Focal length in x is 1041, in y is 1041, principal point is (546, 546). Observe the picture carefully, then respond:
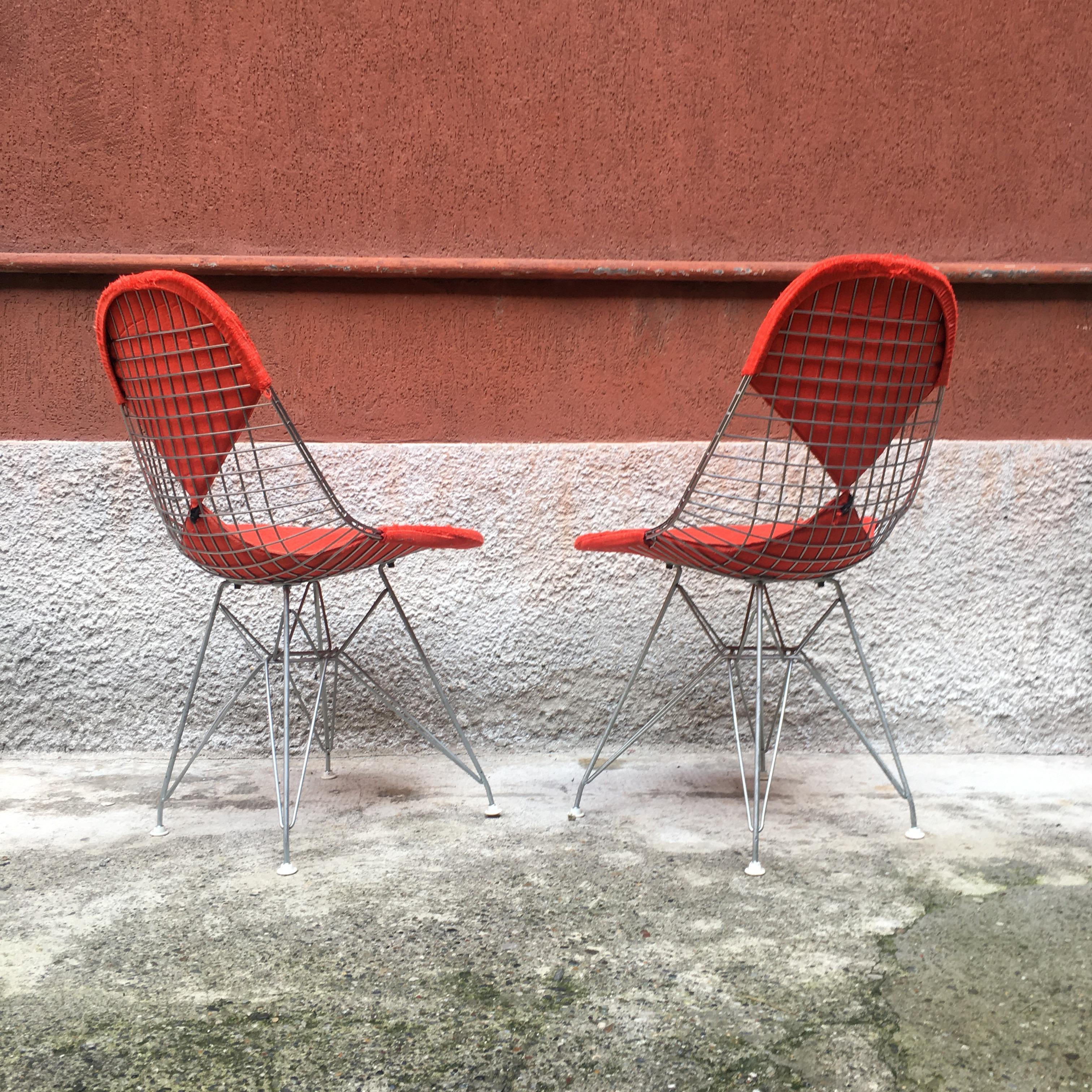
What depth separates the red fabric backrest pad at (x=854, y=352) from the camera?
194cm

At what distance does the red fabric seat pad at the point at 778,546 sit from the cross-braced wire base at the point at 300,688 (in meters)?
0.64

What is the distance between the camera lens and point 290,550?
2186 millimetres

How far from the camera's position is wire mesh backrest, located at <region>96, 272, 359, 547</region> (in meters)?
2.02

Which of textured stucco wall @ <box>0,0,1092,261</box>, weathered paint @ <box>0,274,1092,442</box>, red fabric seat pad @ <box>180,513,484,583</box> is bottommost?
red fabric seat pad @ <box>180,513,484,583</box>

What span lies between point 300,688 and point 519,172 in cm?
165

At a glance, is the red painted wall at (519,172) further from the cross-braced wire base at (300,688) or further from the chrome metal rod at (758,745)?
the chrome metal rod at (758,745)

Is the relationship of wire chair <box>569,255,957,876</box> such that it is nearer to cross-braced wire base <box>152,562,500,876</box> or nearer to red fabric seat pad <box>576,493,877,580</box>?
red fabric seat pad <box>576,493,877,580</box>

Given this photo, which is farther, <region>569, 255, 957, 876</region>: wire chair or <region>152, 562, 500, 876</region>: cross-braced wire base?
<region>152, 562, 500, 876</region>: cross-braced wire base

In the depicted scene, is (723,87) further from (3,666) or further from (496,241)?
(3,666)

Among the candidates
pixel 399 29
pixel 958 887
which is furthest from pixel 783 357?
pixel 399 29

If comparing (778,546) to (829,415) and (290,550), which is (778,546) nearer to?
(829,415)

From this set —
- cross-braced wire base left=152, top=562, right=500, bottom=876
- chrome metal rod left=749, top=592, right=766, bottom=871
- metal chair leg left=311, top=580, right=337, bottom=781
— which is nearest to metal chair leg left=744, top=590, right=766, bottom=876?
chrome metal rod left=749, top=592, right=766, bottom=871

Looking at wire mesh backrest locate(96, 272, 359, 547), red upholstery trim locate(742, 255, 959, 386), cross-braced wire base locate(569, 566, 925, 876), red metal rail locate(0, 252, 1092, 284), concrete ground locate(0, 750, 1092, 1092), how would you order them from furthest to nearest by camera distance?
1. red metal rail locate(0, 252, 1092, 284)
2. cross-braced wire base locate(569, 566, 925, 876)
3. wire mesh backrest locate(96, 272, 359, 547)
4. red upholstery trim locate(742, 255, 959, 386)
5. concrete ground locate(0, 750, 1092, 1092)

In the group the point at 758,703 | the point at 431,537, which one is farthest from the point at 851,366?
the point at 431,537
